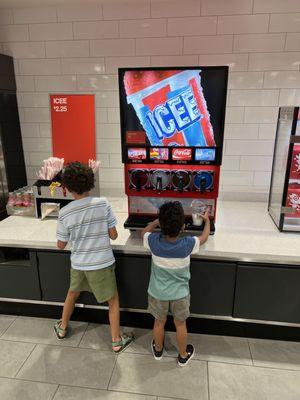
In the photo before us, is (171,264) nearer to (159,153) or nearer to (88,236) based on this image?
(88,236)

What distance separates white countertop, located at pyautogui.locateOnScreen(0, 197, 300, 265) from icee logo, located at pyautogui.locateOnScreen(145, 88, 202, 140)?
662 millimetres

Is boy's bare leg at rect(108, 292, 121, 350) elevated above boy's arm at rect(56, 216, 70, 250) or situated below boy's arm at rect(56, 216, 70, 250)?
below

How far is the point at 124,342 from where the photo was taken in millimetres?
1946

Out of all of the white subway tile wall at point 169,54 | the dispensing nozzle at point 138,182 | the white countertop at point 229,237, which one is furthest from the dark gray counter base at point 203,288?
the white subway tile wall at point 169,54

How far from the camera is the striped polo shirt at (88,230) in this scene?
172 centimetres

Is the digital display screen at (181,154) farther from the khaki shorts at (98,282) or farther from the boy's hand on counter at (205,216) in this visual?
the khaki shorts at (98,282)

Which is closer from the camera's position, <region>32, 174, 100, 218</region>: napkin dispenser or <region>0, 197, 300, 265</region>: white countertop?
<region>0, 197, 300, 265</region>: white countertop

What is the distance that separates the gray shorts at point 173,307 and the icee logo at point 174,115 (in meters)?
0.87

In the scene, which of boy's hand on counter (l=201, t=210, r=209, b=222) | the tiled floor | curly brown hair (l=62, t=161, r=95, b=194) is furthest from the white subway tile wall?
the tiled floor

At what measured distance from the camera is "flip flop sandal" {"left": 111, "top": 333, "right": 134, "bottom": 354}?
1.92m

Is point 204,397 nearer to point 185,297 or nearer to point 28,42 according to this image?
point 185,297

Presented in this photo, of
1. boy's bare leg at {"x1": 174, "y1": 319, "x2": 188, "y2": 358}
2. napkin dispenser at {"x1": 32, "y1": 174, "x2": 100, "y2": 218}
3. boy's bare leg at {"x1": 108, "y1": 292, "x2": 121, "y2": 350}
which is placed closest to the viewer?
boy's bare leg at {"x1": 174, "y1": 319, "x2": 188, "y2": 358}

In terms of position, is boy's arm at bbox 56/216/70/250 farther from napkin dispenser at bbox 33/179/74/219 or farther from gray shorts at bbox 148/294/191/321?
gray shorts at bbox 148/294/191/321

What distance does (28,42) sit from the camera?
240 centimetres
